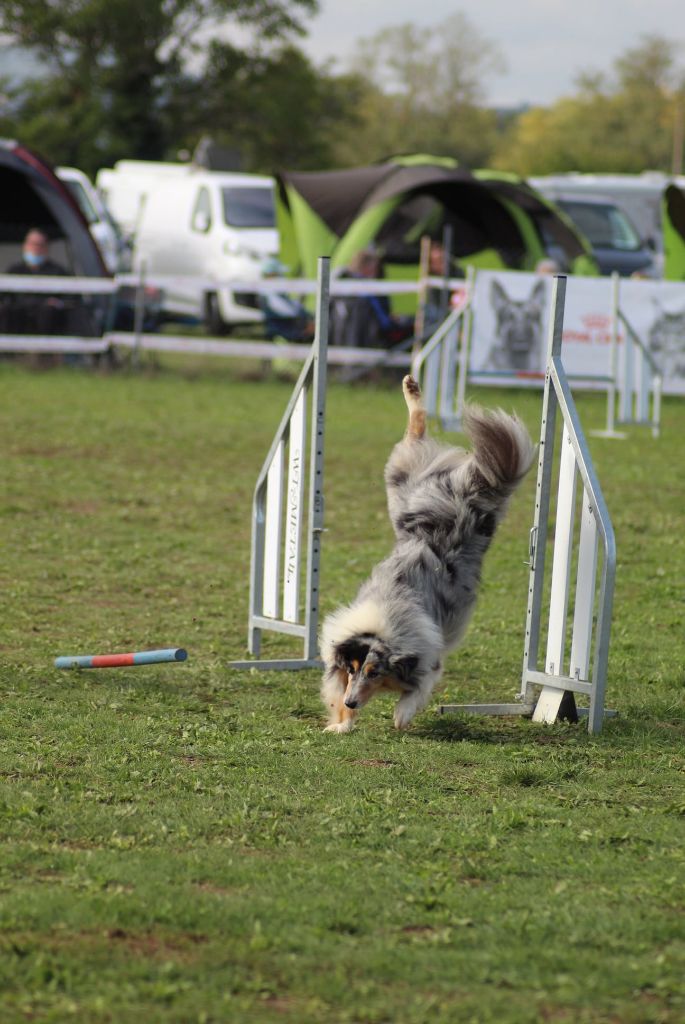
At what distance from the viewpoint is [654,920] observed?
3.67 m

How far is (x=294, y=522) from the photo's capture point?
662 cm

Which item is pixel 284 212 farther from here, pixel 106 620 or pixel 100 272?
pixel 106 620

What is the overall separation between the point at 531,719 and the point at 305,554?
357 cm

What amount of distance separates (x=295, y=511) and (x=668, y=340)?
10.8 metres

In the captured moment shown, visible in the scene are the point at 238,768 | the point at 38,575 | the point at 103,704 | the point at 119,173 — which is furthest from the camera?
the point at 119,173

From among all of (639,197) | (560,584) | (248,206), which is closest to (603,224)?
(639,197)

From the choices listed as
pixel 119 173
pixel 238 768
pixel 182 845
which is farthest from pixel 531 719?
pixel 119 173

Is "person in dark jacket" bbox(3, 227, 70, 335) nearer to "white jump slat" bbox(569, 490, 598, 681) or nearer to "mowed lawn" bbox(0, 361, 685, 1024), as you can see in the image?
"mowed lawn" bbox(0, 361, 685, 1024)

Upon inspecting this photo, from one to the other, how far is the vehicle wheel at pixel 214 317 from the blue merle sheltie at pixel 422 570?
1524 cm

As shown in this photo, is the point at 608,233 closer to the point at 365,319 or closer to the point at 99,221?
the point at 365,319

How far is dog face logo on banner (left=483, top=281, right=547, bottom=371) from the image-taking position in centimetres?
1566

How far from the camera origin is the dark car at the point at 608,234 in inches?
912

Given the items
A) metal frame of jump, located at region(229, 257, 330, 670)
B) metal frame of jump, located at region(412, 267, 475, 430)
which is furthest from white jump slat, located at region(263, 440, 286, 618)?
metal frame of jump, located at region(412, 267, 475, 430)

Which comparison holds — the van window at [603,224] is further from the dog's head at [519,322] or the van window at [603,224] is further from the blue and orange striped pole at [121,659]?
the blue and orange striped pole at [121,659]
